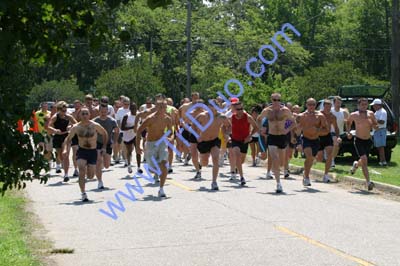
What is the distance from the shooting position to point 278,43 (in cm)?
5075

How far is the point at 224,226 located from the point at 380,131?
1031 cm

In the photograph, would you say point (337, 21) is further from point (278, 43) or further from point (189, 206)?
point (189, 206)

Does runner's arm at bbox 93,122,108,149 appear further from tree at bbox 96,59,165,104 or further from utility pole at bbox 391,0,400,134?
tree at bbox 96,59,165,104

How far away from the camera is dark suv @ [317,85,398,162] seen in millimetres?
20672

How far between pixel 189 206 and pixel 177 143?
9258 millimetres

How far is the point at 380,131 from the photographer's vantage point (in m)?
19.7

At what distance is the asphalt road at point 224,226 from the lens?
27.6 feet

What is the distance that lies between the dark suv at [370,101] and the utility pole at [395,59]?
5.13 meters

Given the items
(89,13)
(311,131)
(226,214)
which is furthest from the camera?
(311,131)

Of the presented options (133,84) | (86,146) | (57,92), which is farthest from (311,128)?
(57,92)

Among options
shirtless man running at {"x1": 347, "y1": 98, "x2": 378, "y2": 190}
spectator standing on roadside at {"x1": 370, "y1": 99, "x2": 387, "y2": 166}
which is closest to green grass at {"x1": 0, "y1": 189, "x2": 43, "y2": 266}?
shirtless man running at {"x1": 347, "y1": 98, "x2": 378, "y2": 190}

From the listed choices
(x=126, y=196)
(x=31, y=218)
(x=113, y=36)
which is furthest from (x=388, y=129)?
(x=113, y=36)

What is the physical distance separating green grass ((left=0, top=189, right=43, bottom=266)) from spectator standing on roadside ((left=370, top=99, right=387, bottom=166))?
9936 millimetres

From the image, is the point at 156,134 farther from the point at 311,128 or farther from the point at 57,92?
the point at 57,92
